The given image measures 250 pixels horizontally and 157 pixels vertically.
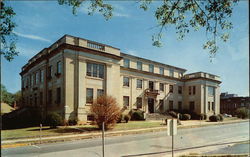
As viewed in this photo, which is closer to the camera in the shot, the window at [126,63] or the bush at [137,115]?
the bush at [137,115]

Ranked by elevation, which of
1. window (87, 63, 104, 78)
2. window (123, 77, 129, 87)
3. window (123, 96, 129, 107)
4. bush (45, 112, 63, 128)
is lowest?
bush (45, 112, 63, 128)

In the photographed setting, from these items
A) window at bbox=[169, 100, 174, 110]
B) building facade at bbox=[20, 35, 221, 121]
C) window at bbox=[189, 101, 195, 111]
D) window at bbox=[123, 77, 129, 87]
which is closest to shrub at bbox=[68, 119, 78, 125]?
building facade at bbox=[20, 35, 221, 121]

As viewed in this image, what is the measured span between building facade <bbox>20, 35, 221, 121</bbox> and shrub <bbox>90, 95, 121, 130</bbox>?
17.3ft

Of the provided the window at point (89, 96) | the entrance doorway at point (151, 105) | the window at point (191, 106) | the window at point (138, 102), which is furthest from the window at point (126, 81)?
the window at point (191, 106)

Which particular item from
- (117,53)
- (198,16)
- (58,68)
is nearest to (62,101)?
(58,68)

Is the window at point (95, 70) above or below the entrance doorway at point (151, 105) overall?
above

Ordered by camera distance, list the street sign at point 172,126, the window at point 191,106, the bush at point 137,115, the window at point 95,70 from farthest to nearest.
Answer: the window at point 191,106, the bush at point 137,115, the window at point 95,70, the street sign at point 172,126

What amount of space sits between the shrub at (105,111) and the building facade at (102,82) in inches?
207

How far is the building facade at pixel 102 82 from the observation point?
23.1 m

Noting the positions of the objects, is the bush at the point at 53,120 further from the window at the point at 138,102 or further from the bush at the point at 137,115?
the window at the point at 138,102

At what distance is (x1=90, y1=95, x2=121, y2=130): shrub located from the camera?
17.9 metres

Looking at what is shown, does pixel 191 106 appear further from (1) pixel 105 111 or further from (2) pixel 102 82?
(1) pixel 105 111

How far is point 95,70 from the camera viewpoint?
25297mm

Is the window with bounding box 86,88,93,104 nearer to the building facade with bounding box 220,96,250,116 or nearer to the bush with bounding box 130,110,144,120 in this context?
the bush with bounding box 130,110,144,120
